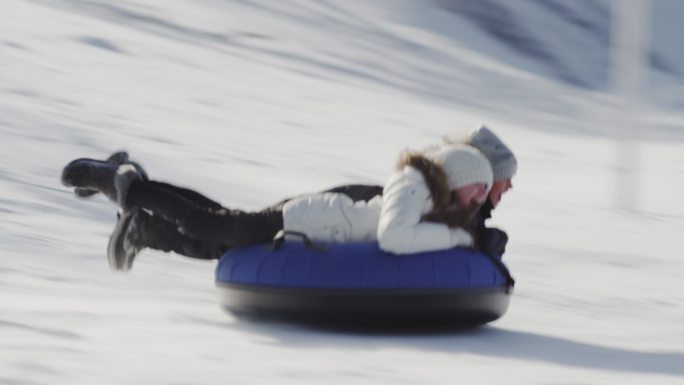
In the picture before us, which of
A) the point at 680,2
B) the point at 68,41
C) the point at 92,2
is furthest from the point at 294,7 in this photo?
the point at 680,2

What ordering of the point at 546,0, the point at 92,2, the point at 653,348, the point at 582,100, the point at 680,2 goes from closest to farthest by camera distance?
1. the point at 653,348
2. the point at 92,2
3. the point at 582,100
4. the point at 546,0
5. the point at 680,2

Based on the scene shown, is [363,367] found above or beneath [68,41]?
above

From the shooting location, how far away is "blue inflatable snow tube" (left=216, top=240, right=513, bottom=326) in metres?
4.69

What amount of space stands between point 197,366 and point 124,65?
37.3ft

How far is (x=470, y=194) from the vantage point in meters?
4.79

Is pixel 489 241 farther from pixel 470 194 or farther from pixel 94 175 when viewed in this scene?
pixel 94 175

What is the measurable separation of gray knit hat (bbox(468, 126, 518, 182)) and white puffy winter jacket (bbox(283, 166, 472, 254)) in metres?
0.33

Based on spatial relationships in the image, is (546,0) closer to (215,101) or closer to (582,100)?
(582,100)

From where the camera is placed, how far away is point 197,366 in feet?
13.0

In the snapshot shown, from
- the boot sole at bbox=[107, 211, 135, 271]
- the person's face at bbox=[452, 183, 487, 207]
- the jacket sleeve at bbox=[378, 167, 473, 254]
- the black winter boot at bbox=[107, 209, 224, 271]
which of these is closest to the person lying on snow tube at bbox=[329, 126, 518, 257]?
the person's face at bbox=[452, 183, 487, 207]

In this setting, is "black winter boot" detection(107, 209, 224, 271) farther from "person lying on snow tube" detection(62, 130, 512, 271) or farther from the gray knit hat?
the gray knit hat

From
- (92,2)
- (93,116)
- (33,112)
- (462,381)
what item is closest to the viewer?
(462,381)

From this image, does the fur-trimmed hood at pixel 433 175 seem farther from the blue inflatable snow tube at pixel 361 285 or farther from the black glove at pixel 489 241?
the black glove at pixel 489 241

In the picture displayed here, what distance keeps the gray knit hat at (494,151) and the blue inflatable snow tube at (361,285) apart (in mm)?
385
